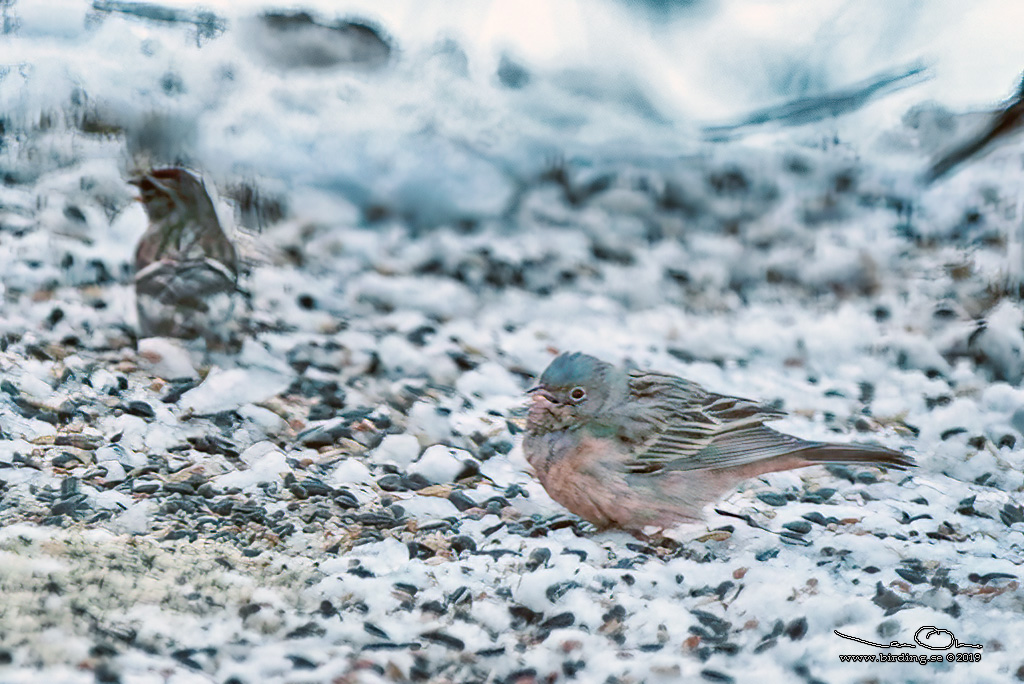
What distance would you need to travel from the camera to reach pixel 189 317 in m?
3.92

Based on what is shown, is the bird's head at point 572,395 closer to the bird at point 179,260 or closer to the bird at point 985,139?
the bird at point 179,260

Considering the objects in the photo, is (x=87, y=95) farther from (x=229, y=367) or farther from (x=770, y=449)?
(x=770, y=449)

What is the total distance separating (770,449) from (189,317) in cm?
247

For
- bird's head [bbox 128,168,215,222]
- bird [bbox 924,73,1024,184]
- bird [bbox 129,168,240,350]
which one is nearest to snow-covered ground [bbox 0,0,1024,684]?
bird [bbox 924,73,1024,184]

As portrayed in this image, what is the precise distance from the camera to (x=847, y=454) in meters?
2.69

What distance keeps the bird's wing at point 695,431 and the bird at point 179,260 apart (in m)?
1.92

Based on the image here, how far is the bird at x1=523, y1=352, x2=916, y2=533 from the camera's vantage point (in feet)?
8.91

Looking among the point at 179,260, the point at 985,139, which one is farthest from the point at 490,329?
the point at 985,139

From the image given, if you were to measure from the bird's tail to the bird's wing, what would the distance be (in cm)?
4

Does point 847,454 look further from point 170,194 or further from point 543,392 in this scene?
point 170,194

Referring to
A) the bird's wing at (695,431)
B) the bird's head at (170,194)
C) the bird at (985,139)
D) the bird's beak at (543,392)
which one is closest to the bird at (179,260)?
the bird's head at (170,194)

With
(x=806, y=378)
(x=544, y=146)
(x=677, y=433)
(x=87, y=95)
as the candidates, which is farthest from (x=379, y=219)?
(x=677, y=433)

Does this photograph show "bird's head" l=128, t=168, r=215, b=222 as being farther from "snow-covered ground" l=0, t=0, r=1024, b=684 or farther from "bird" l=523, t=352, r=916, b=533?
"bird" l=523, t=352, r=916, b=533

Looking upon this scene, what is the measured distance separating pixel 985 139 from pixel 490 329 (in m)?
3.23
